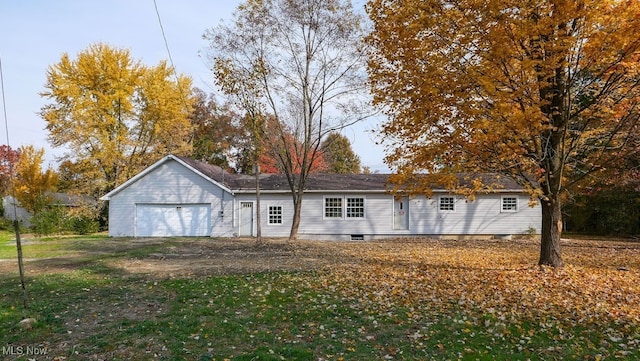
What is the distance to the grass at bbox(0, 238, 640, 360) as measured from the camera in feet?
17.6

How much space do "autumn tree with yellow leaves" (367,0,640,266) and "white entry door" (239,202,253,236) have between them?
1430cm

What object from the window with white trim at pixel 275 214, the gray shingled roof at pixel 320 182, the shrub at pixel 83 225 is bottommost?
the shrub at pixel 83 225

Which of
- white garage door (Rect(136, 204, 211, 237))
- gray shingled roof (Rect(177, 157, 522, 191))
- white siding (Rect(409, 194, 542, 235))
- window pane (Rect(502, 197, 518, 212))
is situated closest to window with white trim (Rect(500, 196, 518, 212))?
window pane (Rect(502, 197, 518, 212))

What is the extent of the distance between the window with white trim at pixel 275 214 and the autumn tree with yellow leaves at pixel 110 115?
41.6ft

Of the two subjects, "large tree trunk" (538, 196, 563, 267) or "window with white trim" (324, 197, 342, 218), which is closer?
"large tree trunk" (538, 196, 563, 267)

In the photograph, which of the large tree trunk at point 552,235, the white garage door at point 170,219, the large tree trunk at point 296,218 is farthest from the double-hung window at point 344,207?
the large tree trunk at point 552,235

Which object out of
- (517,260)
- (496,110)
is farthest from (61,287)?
(517,260)

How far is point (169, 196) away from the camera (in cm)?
2452

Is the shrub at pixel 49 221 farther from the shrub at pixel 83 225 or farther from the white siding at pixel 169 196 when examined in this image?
the white siding at pixel 169 196

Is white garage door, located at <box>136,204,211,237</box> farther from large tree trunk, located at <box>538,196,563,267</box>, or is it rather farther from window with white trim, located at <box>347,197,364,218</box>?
large tree trunk, located at <box>538,196,563,267</box>

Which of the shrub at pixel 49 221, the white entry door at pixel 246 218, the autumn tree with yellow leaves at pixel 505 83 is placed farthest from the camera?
the shrub at pixel 49 221

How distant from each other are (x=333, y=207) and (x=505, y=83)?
15.7 m

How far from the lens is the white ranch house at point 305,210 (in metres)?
23.4

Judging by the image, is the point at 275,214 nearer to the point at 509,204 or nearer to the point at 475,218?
the point at 475,218
